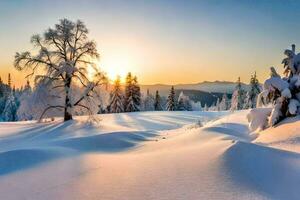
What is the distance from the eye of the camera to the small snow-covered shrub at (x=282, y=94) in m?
10.5

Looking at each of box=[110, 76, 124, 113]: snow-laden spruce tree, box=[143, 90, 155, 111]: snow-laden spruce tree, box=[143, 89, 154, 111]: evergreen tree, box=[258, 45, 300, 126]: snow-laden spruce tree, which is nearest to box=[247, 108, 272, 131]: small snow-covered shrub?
box=[258, 45, 300, 126]: snow-laden spruce tree

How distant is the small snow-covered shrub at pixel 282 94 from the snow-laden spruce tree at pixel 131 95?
123 ft

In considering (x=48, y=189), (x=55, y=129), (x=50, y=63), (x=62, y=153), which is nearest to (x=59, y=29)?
(x=50, y=63)

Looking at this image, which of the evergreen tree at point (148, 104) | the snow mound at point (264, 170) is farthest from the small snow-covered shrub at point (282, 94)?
the evergreen tree at point (148, 104)

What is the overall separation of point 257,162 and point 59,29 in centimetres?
1760

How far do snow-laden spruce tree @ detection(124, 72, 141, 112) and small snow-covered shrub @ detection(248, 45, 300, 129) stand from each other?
37620mm

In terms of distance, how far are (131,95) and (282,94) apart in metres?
39.2

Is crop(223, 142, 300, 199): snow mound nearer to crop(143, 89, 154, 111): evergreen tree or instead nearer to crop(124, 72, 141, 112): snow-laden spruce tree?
crop(124, 72, 141, 112): snow-laden spruce tree

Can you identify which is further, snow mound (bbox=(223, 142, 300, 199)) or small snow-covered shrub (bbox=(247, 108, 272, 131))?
small snow-covered shrub (bbox=(247, 108, 272, 131))

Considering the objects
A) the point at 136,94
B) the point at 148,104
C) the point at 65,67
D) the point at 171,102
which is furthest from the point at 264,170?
the point at 148,104

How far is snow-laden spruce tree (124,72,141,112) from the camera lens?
159ft

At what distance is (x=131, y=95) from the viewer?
4897 cm

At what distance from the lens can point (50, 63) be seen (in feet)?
65.7

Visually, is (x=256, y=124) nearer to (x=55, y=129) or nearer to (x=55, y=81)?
(x=55, y=129)
